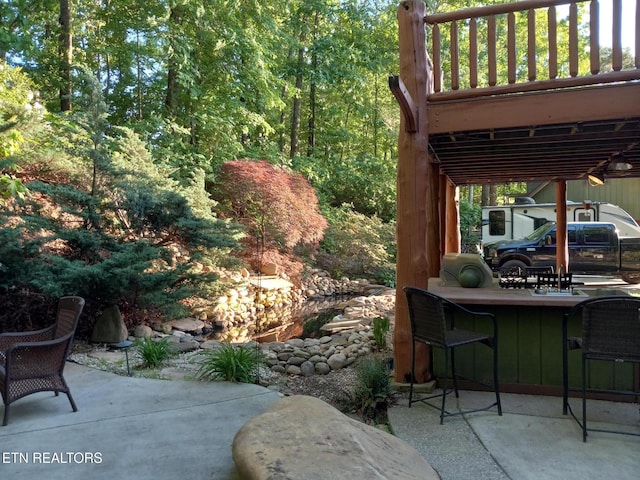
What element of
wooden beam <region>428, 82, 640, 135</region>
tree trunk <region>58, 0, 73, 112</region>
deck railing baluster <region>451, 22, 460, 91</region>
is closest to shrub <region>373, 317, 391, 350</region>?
wooden beam <region>428, 82, 640, 135</region>

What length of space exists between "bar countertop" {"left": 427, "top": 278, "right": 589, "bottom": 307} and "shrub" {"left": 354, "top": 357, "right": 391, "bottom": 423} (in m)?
0.88

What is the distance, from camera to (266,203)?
1171 centimetres

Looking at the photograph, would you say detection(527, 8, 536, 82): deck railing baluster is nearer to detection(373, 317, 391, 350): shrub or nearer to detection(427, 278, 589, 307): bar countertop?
detection(427, 278, 589, 307): bar countertop

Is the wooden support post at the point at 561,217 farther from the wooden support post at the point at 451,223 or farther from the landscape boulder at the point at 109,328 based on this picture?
the landscape boulder at the point at 109,328

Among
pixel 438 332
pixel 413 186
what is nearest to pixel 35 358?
pixel 438 332

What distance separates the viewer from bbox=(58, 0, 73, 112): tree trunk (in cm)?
1198

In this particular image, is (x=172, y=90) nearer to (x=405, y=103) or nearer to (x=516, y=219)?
(x=405, y=103)

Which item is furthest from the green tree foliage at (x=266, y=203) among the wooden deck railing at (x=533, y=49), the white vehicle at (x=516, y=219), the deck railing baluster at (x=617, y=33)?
the deck railing baluster at (x=617, y=33)

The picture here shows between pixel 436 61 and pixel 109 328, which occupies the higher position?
pixel 436 61

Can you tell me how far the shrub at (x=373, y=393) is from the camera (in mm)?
3795

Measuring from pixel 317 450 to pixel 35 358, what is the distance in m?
2.46

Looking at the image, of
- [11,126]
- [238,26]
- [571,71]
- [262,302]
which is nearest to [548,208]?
[262,302]

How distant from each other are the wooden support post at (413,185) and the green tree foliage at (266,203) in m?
7.57

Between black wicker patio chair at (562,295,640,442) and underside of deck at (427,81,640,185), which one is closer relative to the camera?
black wicker patio chair at (562,295,640,442)
